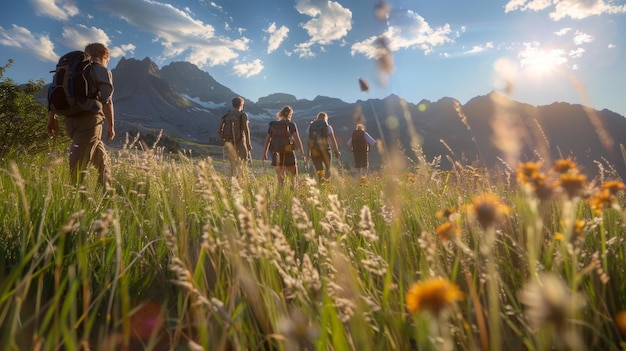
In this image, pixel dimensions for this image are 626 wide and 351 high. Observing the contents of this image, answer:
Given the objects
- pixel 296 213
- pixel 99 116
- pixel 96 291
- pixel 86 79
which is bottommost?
pixel 96 291

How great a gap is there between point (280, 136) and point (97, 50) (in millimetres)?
4923

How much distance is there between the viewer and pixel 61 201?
249cm

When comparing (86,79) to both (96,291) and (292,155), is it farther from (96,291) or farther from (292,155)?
(292,155)

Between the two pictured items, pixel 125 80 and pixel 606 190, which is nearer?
pixel 606 190

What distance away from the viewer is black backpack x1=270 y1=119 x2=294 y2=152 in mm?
9531

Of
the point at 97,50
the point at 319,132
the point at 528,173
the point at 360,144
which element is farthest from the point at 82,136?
the point at 360,144

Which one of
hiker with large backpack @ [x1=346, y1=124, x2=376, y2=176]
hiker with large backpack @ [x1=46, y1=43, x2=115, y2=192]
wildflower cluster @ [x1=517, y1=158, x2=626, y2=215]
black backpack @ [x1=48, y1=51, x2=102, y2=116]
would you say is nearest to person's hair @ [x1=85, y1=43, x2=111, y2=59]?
hiker with large backpack @ [x1=46, y1=43, x2=115, y2=192]

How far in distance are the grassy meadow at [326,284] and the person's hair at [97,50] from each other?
3.66 meters

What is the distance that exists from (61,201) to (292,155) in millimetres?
7282

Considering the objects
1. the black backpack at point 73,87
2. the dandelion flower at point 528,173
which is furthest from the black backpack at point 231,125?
the dandelion flower at point 528,173

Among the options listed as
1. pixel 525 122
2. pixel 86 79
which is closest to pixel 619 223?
pixel 86 79

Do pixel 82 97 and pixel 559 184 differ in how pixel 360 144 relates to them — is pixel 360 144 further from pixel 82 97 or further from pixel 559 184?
pixel 559 184

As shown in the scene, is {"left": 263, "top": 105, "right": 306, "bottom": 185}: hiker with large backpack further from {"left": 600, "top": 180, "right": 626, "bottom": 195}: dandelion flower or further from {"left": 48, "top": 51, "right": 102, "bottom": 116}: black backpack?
{"left": 600, "top": 180, "right": 626, "bottom": 195}: dandelion flower

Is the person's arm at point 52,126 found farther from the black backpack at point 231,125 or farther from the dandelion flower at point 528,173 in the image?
the dandelion flower at point 528,173
